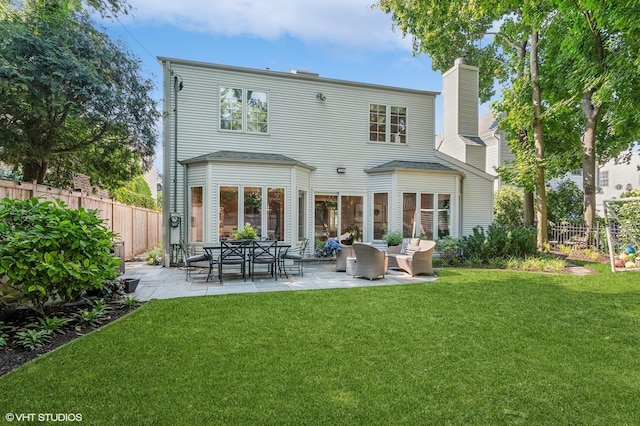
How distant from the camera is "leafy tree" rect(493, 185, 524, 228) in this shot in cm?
1641

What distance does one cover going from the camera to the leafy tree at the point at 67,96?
19.2 ft

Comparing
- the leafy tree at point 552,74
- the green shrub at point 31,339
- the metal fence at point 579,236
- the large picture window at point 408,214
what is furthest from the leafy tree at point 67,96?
the metal fence at point 579,236

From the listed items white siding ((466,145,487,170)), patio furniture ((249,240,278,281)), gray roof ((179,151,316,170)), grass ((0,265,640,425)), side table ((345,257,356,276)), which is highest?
white siding ((466,145,487,170))

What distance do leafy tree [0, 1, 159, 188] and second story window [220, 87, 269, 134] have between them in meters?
2.28

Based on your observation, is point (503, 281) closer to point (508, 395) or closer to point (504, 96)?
point (508, 395)

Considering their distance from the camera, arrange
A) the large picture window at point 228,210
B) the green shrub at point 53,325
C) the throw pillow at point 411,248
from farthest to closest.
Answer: the large picture window at point 228,210 → the throw pillow at point 411,248 → the green shrub at point 53,325

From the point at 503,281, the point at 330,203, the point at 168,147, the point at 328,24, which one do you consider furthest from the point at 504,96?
the point at 168,147

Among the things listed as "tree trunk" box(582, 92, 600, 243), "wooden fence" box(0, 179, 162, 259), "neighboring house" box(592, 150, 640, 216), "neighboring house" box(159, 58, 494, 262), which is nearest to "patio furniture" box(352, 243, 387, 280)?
"neighboring house" box(159, 58, 494, 262)

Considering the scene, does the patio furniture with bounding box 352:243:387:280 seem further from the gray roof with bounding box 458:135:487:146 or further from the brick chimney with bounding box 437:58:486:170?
the gray roof with bounding box 458:135:487:146

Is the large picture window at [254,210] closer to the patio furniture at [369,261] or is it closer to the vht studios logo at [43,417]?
the patio furniture at [369,261]

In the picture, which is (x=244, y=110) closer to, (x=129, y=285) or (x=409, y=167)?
(x=409, y=167)

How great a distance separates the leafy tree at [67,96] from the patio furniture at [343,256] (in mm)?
5850

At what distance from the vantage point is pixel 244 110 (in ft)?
35.3

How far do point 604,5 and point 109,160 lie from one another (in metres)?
12.5
